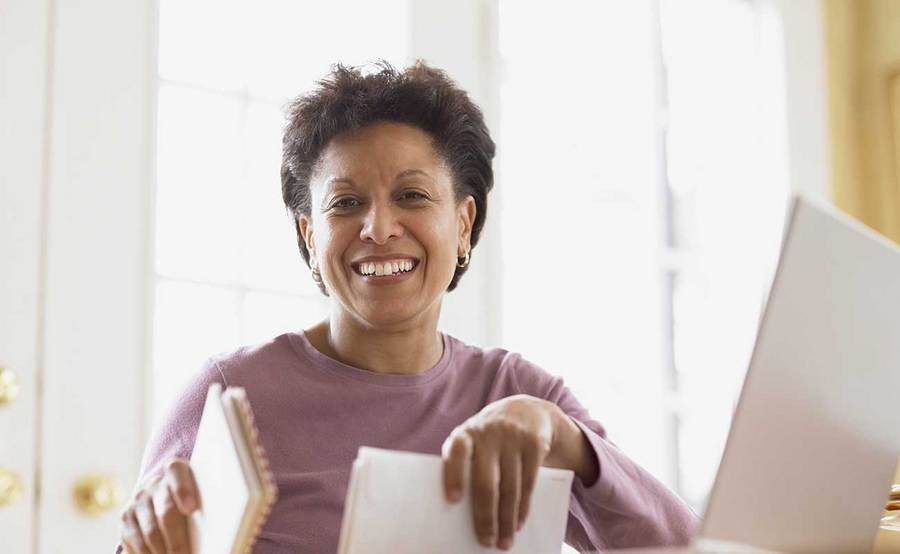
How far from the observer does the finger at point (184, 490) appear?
47.4 inches

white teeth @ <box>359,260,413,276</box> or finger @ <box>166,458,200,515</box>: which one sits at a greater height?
white teeth @ <box>359,260,413,276</box>

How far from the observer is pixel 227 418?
105 centimetres

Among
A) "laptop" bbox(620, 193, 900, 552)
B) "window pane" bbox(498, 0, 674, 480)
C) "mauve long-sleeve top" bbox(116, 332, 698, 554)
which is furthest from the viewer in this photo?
"window pane" bbox(498, 0, 674, 480)

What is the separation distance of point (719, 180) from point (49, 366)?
187 centimetres

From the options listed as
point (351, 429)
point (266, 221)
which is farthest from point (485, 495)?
point (266, 221)

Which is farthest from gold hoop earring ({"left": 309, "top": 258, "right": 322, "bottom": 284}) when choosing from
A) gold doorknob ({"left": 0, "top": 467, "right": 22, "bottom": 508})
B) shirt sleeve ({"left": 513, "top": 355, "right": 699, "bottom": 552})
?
gold doorknob ({"left": 0, "top": 467, "right": 22, "bottom": 508})

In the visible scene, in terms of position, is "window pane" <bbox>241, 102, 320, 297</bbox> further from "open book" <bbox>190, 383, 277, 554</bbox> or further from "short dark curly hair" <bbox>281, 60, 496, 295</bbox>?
"open book" <bbox>190, 383, 277, 554</bbox>

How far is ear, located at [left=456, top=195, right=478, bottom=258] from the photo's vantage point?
186cm

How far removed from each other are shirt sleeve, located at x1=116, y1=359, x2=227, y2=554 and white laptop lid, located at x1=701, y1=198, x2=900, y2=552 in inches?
30.7

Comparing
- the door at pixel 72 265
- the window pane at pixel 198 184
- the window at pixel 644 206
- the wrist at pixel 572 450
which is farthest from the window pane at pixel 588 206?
the wrist at pixel 572 450

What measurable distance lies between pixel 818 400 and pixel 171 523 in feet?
1.98

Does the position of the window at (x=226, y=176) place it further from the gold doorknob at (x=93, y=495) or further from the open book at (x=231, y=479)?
the open book at (x=231, y=479)

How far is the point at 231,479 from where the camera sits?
1059mm

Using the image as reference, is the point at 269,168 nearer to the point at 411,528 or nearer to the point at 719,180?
the point at 719,180
